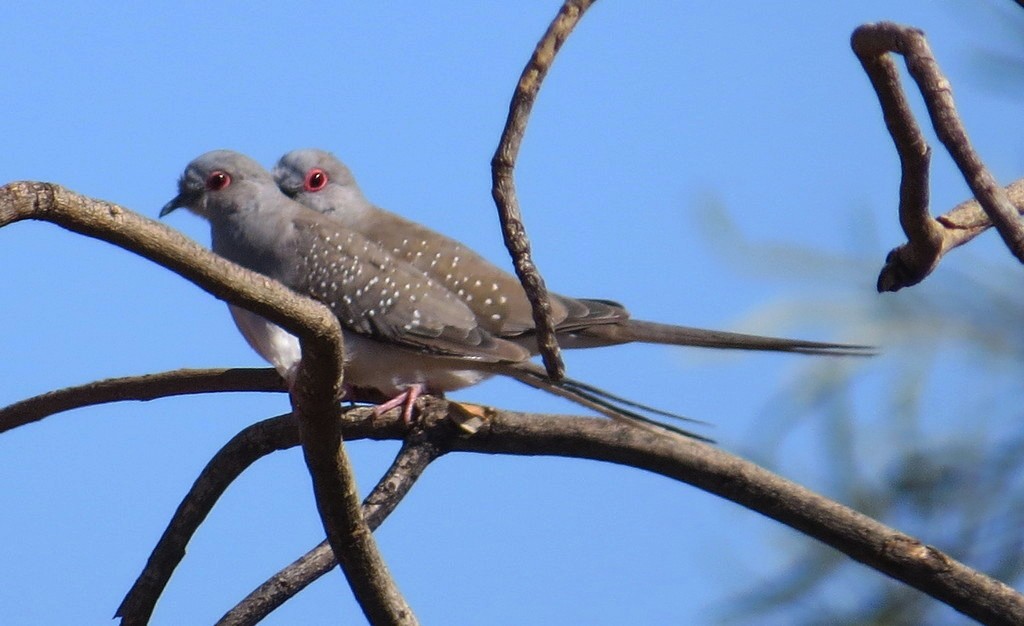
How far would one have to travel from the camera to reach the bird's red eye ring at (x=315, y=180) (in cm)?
421

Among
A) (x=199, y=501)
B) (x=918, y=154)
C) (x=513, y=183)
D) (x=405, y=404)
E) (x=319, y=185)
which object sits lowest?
(x=513, y=183)

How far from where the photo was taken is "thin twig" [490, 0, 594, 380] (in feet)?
5.65

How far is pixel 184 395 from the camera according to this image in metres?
2.98

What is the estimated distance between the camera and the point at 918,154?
2.16 m

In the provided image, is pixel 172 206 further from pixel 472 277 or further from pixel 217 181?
→ pixel 472 277

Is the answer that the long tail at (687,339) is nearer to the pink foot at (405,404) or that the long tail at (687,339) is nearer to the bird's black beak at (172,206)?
the pink foot at (405,404)

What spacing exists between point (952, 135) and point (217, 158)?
100 inches

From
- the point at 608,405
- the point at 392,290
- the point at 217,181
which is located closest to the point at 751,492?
the point at 608,405

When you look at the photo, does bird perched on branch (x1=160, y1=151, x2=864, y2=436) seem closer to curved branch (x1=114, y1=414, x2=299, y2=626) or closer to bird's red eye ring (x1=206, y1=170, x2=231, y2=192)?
bird's red eye ring (x1=206, y1=170, x2=231, y2=192)

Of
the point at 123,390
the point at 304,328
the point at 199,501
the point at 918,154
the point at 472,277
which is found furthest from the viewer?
the point at 472,277

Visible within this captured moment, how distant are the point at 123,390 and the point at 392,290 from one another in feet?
3.33

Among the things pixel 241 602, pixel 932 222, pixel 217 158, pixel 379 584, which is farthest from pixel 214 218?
pixel 932 222

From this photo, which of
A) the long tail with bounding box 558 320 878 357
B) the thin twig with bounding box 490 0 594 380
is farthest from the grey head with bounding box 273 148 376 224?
the thin twig with bounding box 490 0 594 380

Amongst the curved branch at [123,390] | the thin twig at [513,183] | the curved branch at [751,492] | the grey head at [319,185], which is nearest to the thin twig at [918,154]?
the curved branch at [751,492]
